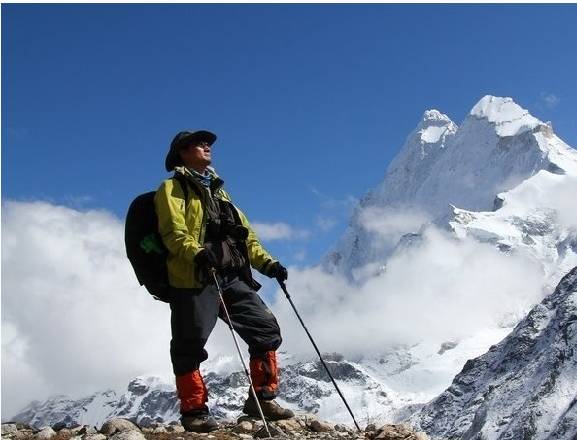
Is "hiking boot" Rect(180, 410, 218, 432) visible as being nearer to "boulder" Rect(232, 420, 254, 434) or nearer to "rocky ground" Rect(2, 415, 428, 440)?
"rocky ground" Rect(2, 415, 428, 440)

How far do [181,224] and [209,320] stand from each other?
119 cm

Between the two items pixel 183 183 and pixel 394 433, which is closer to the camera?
pixel 183 183

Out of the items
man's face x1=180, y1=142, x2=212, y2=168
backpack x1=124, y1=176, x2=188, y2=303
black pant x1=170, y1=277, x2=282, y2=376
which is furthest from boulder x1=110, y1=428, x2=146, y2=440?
man's face x1=180, y1=142, x2=212, y2=168

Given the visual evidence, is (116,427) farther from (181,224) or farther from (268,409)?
(181,224)

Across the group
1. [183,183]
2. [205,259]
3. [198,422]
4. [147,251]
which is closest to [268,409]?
[198,422]

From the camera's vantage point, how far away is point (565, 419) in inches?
6024

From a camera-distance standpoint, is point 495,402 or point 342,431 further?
point 495,402

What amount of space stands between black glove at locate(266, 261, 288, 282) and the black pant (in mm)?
576

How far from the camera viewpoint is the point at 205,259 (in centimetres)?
865

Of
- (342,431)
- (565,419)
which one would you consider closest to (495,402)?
(565,419)

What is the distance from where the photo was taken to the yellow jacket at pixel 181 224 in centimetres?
877

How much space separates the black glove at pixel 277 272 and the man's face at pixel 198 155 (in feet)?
5.51

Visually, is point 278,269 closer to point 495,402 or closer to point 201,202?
point 201,202

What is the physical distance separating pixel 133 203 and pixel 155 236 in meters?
0.51
